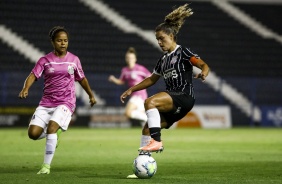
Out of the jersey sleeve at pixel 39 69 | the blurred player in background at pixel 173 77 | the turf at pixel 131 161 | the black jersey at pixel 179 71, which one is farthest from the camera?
the jersey sleeve at pixel 39 69

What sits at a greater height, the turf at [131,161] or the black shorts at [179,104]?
the black shorts at [179,104]

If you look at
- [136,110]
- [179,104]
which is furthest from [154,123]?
[136,110]

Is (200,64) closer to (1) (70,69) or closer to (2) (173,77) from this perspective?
(2) (173,77)

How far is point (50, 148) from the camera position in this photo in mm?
10281

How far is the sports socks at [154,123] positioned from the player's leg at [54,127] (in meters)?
1.61

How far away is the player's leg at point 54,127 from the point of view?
10234 millimetres

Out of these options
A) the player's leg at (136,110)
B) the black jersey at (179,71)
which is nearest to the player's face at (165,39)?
the black jersey at (179,71)

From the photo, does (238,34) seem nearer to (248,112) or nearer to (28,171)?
(248,112)

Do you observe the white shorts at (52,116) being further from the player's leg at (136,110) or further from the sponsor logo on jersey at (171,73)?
the player's leg at (136,110)

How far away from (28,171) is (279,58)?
25.4 m

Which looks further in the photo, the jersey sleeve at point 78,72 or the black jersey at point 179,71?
the jersey sleeve at point 78,72

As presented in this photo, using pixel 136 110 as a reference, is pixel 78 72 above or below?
above

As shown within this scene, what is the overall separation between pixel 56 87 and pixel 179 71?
195 cm

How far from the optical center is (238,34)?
34.4 meters
